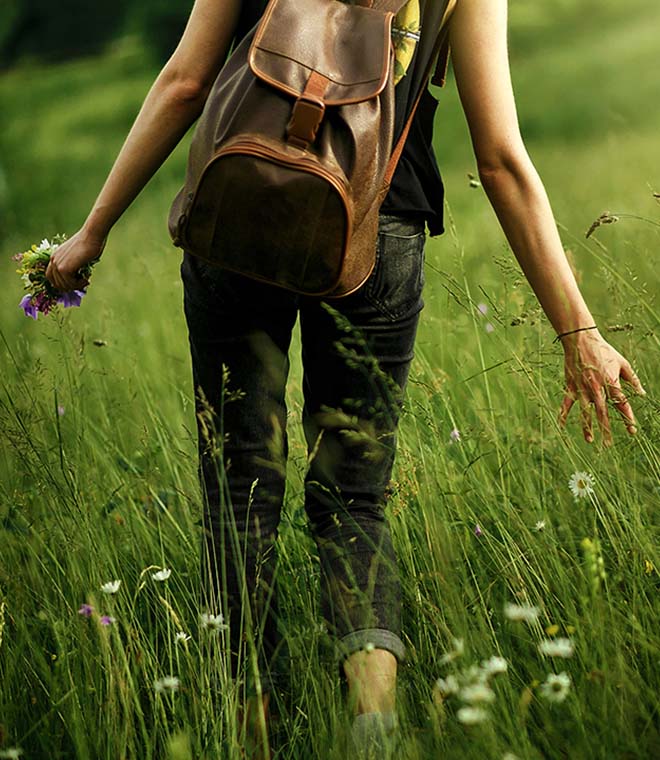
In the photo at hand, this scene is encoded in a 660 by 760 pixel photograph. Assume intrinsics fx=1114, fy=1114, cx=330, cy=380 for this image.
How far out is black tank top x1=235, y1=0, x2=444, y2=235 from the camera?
1864mm

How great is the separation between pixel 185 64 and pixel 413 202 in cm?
46

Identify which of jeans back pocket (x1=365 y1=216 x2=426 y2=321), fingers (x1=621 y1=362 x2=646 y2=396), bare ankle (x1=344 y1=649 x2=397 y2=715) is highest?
jeans back pocket (x1=365 y1=216 x2=426 y2=321)

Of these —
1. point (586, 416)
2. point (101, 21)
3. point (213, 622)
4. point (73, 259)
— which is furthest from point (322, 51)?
point (101, 21)

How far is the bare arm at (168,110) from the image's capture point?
73.9 inches

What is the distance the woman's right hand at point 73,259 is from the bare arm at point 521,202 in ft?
2.44

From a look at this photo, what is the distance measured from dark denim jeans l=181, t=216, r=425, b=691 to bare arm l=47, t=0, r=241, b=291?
20 cm

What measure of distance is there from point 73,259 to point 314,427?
1.87 feet

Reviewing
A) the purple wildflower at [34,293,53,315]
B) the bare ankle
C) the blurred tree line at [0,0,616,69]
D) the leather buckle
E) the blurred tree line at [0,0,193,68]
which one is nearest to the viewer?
the leather buckle

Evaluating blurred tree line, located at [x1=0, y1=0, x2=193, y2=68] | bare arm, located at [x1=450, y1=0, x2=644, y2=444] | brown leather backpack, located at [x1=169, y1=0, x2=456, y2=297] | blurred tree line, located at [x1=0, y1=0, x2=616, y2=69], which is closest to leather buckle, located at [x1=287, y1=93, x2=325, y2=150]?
brown leather backpack, located at [x1=169, y1=0, x2=456, y2=297]

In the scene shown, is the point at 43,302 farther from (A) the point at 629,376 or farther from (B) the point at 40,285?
(A) the point at 629,376

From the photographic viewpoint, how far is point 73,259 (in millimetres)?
2141

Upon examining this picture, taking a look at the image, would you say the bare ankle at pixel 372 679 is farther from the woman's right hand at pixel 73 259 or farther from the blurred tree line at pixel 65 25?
the blurred tree line at pixel 65 25

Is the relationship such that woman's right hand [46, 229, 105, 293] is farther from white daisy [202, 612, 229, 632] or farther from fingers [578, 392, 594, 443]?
fingers [578, 392, 594, 443]

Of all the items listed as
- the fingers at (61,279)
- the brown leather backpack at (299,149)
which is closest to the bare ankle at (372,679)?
the brown leather backpack at (299,149)
